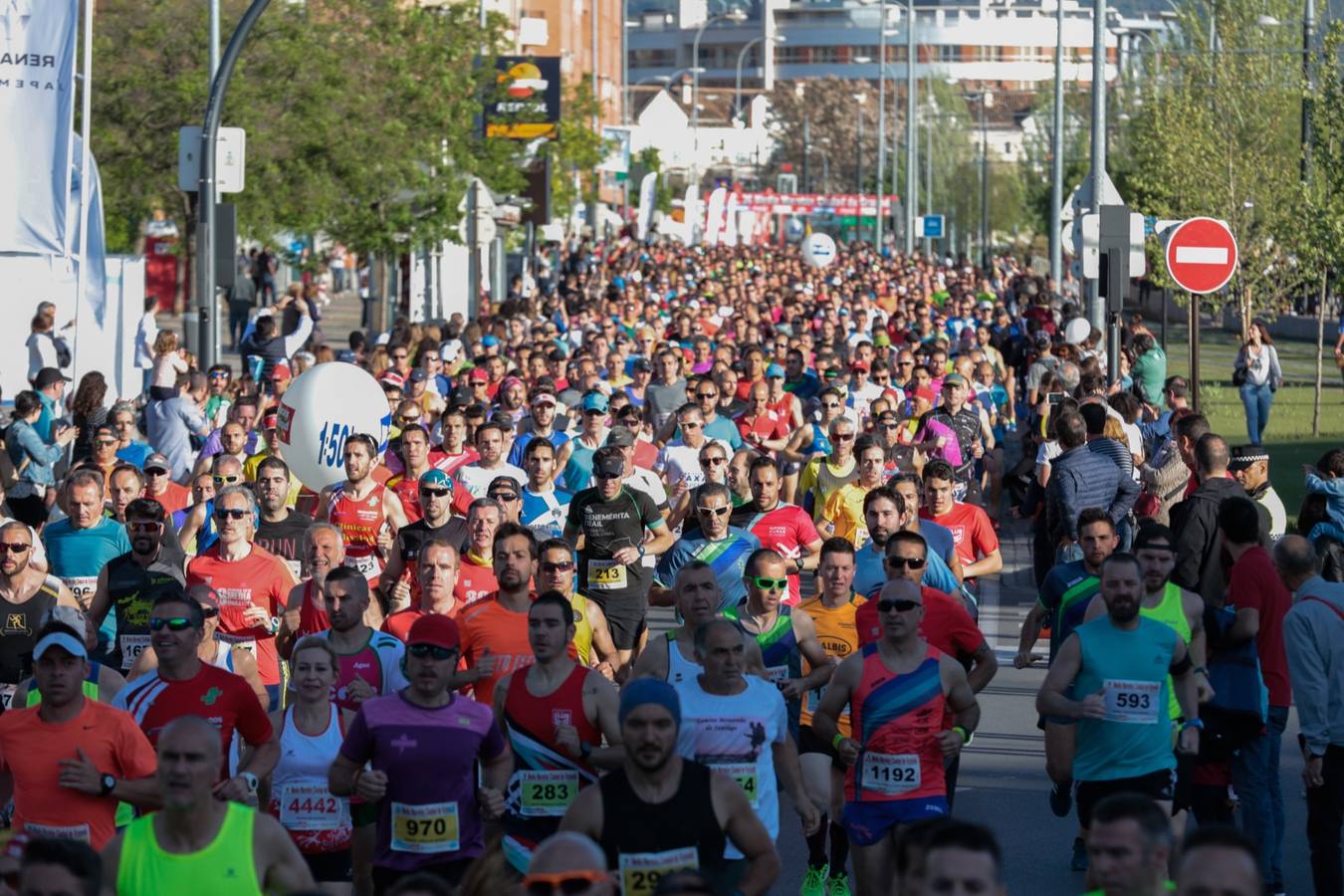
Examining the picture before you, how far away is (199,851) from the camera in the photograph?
6.14 m

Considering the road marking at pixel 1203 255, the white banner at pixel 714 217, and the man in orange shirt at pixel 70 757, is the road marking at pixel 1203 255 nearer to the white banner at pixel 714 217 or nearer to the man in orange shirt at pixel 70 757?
the man in orange shirt at pixel 70 757

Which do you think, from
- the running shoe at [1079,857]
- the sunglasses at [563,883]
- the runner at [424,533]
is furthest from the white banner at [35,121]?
the sunglasses at [563,883]

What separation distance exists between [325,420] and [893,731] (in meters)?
6.39

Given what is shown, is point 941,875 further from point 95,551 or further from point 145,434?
point 145,434

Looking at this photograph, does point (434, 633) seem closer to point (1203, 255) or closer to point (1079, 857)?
point (1079, 857)

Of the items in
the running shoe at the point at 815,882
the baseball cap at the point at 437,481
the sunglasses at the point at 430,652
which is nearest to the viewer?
the sunglasses at the point at 430,652

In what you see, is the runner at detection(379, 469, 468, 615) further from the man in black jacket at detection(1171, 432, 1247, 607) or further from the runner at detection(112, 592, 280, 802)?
the man in black jacket at detection(1171, 432, 1247, 607)

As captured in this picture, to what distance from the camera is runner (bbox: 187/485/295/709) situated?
10.1m

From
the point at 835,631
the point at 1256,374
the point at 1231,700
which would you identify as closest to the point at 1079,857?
the point at 1231,700

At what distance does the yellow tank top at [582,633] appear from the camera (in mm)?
9500

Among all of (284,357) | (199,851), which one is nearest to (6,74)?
(284,357)

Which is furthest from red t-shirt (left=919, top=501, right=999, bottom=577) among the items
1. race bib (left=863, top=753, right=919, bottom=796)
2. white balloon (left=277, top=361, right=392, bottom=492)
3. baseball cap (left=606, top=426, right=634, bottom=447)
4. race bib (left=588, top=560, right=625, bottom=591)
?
race bib (left=863, top=753, right=919, bottom=796)

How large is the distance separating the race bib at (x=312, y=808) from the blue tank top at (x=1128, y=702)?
8.55 ft

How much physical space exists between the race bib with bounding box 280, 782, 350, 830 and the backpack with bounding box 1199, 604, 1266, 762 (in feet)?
10.8
